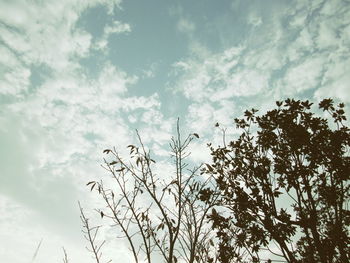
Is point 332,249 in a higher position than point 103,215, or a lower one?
lower

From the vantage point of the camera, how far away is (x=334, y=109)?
696 cm

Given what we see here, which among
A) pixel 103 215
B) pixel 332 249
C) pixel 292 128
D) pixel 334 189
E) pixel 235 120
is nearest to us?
pixel 103 215

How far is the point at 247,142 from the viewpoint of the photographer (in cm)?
782

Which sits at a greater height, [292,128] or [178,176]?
[292,128]

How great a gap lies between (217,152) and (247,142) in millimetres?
1073

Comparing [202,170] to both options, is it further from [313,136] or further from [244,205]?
[313,136]

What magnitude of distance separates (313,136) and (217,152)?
2.96 meters

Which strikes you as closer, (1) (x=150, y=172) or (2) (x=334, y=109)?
(1) (x=150, y=172)

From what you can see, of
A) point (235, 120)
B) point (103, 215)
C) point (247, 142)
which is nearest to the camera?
point (103, 215)

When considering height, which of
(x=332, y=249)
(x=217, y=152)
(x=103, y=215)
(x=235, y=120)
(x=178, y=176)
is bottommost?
(x=332, y=249)

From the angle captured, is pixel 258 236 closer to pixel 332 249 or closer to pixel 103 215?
pixel 332 249

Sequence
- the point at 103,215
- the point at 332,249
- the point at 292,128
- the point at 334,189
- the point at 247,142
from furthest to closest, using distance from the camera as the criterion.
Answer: the point at 247,142 → the point at 292,128 → the point at 334,189 → the point at 332,249 → the point at 103,215

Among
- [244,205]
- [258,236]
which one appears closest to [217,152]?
[244,205]

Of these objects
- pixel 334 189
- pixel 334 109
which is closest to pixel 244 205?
pixel 334 189
